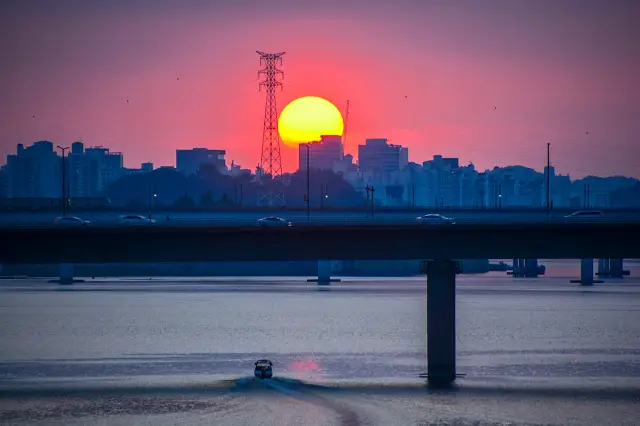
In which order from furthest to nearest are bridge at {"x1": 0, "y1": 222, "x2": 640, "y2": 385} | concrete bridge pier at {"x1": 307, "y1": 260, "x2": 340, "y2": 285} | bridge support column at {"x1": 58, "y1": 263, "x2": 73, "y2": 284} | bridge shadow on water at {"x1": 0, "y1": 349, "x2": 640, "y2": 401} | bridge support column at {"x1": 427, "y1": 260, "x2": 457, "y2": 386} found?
bridge support column at {"x1": 58, "y1": 263, "x2": 73, "y2": 284} < concrete bridge pier at {"x1": 307, "y1": 260, "x2": 340, "y2": 285} < bridge support column at {"x1": 427, "y1": 260, "x2": 457, "y2": 386} < bridge shadow on water at {"x1": 0, "y1": 349, "x2": 640, "y2": 401} < bridge at {"x1": 0, "y1": 222, "x2": 640, "y2": 385}

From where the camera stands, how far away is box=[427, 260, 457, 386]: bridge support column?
73.3 metres

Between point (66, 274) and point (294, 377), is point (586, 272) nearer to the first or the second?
point (66, 274)

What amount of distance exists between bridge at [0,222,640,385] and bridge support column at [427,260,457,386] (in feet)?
0.21

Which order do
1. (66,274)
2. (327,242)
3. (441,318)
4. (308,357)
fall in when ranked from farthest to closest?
(66,274)
(308,357)
(441,318)
(327,242)

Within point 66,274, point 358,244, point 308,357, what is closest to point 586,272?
point 66,274

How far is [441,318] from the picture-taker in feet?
241

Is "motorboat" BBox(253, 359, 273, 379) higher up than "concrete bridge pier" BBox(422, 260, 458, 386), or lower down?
lower down

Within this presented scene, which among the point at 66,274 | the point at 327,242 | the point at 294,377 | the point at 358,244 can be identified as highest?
the point at 327,242

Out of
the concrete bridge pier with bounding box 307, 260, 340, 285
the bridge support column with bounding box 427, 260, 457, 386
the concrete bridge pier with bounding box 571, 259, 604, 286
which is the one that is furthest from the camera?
the concrete bridge pier with bounding box 571, 259, 604, 286

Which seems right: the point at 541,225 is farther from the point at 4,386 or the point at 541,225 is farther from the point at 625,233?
the point at 4,386

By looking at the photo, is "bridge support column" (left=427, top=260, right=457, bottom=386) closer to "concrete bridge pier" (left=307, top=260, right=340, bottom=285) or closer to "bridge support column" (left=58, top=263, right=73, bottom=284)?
"concrete bridge pier" (left=307, top=260, right=340, bottom=285)

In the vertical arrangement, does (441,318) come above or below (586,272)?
above

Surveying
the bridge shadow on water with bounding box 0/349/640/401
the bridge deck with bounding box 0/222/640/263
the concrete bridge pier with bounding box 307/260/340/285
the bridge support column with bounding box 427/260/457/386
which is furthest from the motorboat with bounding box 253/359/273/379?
the concrete bridge pier with bounding box 307/260/340/285

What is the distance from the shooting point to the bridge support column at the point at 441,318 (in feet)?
241
